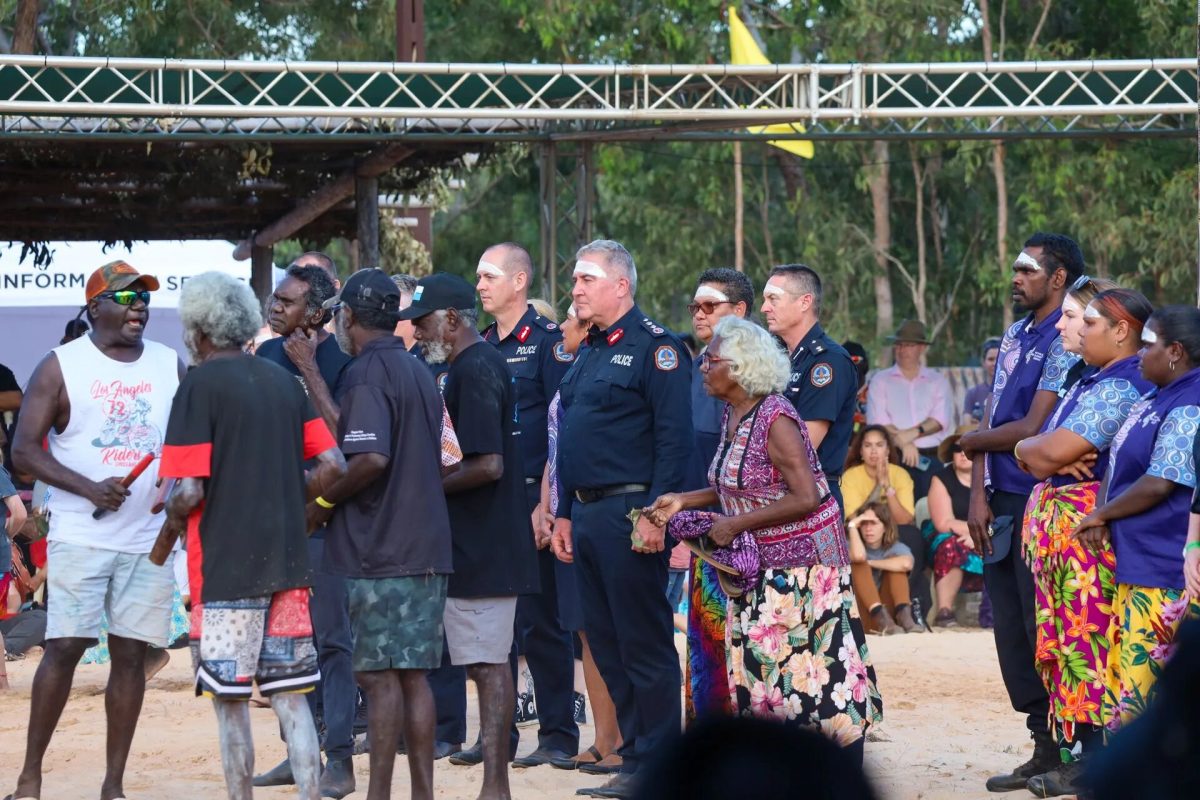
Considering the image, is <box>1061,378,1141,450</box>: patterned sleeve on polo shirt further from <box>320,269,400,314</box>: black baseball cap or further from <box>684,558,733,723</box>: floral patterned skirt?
<box>320,269,400,314</box>: black baseball cap

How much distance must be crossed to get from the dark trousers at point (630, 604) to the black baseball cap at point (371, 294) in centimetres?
121

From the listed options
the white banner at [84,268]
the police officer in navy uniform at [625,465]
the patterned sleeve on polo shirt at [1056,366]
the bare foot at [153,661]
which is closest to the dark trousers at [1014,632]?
the patterned sleeve on polo shirt at [1056,366]

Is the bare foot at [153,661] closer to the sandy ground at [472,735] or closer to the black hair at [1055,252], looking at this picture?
the sandy ground at [472,735]

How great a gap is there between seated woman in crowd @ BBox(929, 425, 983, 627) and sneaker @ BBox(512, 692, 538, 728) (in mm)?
4515

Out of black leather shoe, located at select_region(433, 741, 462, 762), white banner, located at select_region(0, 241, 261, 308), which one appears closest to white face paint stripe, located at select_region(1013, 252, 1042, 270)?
black leather shoe, located at select_region(433, 741, 462, 762)

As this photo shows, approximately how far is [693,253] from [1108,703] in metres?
18.5

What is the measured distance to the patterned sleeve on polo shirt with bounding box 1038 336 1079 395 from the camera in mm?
5969

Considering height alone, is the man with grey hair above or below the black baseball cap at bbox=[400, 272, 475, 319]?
below

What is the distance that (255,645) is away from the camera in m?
4.93

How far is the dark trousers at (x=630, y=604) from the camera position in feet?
19.9

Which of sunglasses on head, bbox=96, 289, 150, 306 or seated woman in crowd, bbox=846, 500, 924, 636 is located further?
seated woman in crowd, bbox=846, 500, 924, 636

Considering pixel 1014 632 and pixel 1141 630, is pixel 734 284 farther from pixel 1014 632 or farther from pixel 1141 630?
pixel 1141 630

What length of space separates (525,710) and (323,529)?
1.91 m

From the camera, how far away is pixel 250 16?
2339 centimetres
